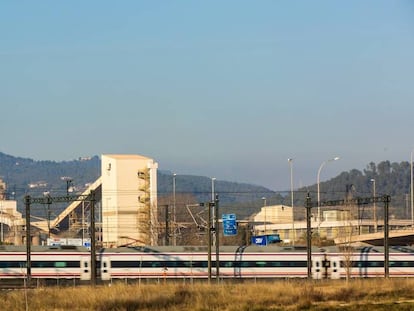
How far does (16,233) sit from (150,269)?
192 feet

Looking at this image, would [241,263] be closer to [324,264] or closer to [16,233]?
[324,264]

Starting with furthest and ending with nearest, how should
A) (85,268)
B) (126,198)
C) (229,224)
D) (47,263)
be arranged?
(126,198), (229,224), (85,268), (47,263)

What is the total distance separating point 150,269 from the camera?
74.1 metres

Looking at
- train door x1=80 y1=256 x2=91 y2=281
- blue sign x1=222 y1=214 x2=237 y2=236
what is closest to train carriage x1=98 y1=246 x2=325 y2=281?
train door x1=80 y1=256 x2=91 y2=281

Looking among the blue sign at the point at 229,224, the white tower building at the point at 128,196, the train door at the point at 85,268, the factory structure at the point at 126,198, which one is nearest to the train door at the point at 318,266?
the train door at the point at 85,268

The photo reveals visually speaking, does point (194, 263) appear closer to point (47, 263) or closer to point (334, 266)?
point (47, 263)

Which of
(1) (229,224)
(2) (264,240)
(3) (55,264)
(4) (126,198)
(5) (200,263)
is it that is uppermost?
(4) (126,198)

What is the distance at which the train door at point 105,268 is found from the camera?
73375 millimetres

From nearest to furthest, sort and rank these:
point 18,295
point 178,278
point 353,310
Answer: point 353,310
point 18,295
point 178,278

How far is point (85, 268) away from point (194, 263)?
30.2ft

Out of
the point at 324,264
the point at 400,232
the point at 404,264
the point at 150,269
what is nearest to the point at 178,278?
the point at 150,269

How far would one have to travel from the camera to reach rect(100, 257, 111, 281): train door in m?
Result: 73.4

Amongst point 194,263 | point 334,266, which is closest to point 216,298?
point 194,263

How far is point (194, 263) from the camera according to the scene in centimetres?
7456
